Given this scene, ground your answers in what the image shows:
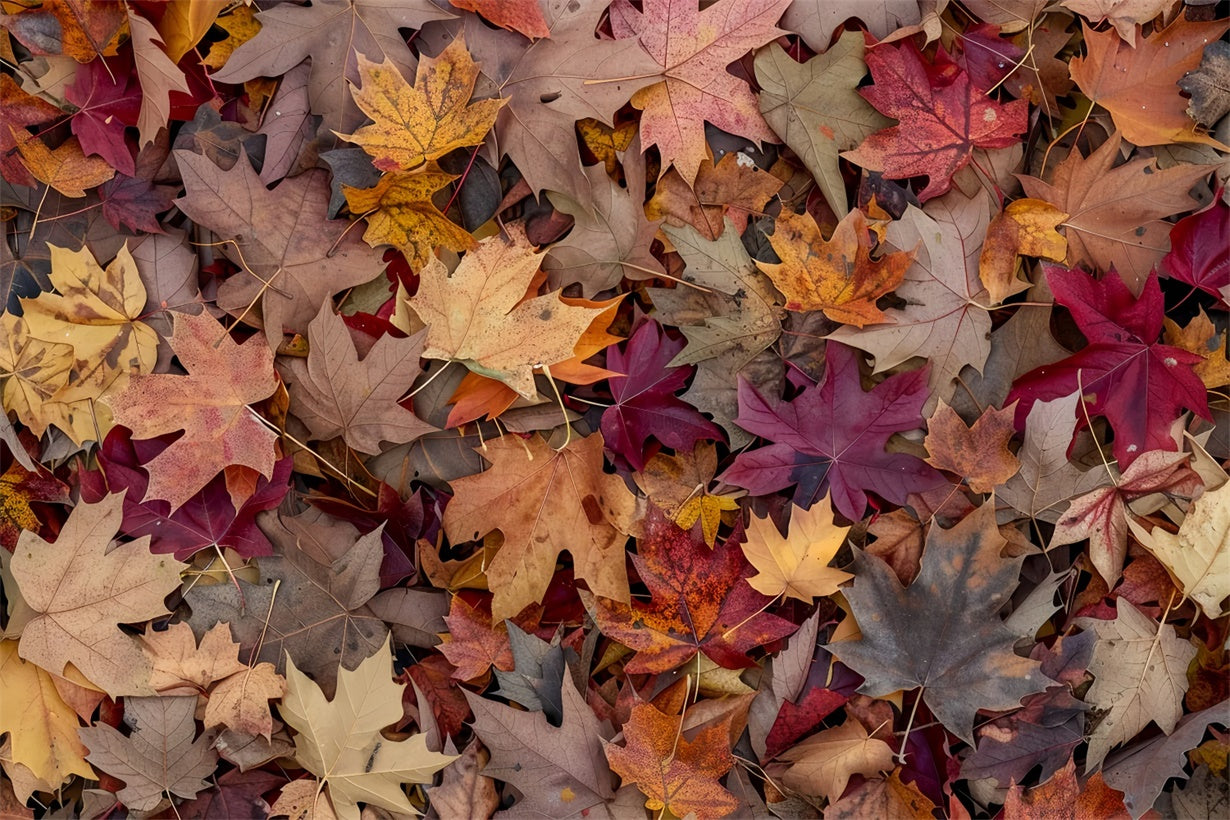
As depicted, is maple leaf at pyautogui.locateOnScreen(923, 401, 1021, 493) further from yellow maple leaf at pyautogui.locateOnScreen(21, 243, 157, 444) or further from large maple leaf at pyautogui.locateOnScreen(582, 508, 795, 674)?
yellow maple leaf at pyautogui.locateOnScreen(21, 243, 157, 444)

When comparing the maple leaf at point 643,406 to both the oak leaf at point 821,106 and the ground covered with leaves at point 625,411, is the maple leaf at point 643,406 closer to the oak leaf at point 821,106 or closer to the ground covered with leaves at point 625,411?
the ground covered with leaves at point 625,411

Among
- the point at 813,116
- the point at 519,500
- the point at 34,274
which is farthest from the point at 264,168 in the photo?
the point at 813,116

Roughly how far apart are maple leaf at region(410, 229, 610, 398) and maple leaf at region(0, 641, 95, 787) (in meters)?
0.90

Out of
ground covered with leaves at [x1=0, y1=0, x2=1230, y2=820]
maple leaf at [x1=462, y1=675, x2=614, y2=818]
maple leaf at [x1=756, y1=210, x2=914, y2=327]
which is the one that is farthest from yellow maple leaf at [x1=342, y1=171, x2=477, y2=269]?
maple leaf at [x1=462, y1=675, x2=614, y2=818]

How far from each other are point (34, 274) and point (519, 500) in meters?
0.98

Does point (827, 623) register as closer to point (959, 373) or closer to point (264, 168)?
point (959, 373)

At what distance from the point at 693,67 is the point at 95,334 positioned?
1.14 meters

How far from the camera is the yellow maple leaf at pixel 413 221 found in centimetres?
133

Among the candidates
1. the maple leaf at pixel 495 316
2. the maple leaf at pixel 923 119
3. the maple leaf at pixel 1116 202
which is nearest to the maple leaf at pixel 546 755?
the maple leaf at pixel 495 316

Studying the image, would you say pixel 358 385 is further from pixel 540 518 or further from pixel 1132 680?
pixel 1132 680

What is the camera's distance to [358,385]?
131 cm

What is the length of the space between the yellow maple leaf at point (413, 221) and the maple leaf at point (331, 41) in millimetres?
169

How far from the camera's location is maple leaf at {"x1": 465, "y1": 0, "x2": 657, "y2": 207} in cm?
130

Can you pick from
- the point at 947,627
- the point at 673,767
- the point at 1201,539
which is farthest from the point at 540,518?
the point at 1201,539
